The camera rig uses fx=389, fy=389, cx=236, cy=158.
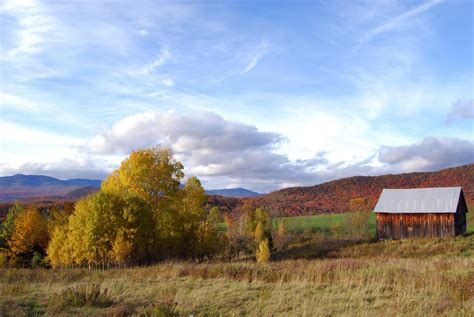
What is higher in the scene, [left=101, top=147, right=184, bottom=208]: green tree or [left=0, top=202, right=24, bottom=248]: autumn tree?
[left=101, top=147, right=184, bottom=208]: green tree

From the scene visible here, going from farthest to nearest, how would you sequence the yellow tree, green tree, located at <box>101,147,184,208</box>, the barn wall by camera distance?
the yellow tree < the barn wall < green tree, located at <box>101,147,184,208</box>

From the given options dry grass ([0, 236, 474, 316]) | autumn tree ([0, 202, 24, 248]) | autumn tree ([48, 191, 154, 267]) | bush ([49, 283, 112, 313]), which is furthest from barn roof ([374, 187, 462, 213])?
autumn tree ([0, 202, 24, 248])

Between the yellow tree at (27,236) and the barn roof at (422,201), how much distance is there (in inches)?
1791

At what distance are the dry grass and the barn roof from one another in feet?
118

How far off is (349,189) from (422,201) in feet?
249

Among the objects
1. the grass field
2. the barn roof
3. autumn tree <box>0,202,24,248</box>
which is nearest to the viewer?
the barn roof

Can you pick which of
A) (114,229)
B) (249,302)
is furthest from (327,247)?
(249,302)

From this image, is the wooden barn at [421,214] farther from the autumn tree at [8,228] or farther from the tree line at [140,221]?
the autumn tree at [8,228]

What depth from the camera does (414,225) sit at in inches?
1922

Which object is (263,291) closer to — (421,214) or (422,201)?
(421,214)

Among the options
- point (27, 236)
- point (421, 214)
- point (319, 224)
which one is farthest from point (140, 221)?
point (319, 224)

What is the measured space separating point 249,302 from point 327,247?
42.4 m

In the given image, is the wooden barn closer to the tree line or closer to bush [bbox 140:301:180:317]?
the tree line

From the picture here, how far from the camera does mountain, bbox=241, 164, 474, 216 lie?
11275cm
